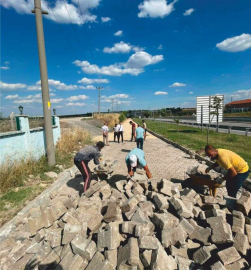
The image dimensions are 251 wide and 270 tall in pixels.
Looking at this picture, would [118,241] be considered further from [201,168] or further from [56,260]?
[201,168]

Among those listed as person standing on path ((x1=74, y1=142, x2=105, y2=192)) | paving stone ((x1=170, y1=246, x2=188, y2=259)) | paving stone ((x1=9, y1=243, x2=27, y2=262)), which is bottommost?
paving stone ((x1=9, y1=243, x2=27, y2=262))

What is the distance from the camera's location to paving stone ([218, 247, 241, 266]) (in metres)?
2.44

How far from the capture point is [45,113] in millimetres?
6766

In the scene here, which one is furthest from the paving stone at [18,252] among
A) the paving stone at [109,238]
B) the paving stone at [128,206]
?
the paving stone at [128,206]

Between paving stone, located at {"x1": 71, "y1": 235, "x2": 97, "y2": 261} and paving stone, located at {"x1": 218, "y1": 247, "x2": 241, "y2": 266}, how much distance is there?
185cm

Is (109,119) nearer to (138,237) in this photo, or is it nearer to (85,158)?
(85,158)

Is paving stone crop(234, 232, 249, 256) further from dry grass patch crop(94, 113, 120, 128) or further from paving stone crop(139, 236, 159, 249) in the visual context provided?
dry grass patch crop(94, 113, 120, 128)

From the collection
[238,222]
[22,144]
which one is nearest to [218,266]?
[238,222]

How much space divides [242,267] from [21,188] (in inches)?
208

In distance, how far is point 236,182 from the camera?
390cm

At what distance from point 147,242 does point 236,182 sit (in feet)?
8.33

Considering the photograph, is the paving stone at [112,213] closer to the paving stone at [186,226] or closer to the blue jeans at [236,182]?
the paving stone at [186,226]

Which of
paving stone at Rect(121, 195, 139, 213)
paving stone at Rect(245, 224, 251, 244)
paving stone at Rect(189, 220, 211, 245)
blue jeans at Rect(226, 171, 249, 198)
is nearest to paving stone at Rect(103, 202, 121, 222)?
paving stone at Rect(121, 195, 139, 213)

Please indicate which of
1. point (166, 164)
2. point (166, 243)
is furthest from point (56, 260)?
point (166, 164)
